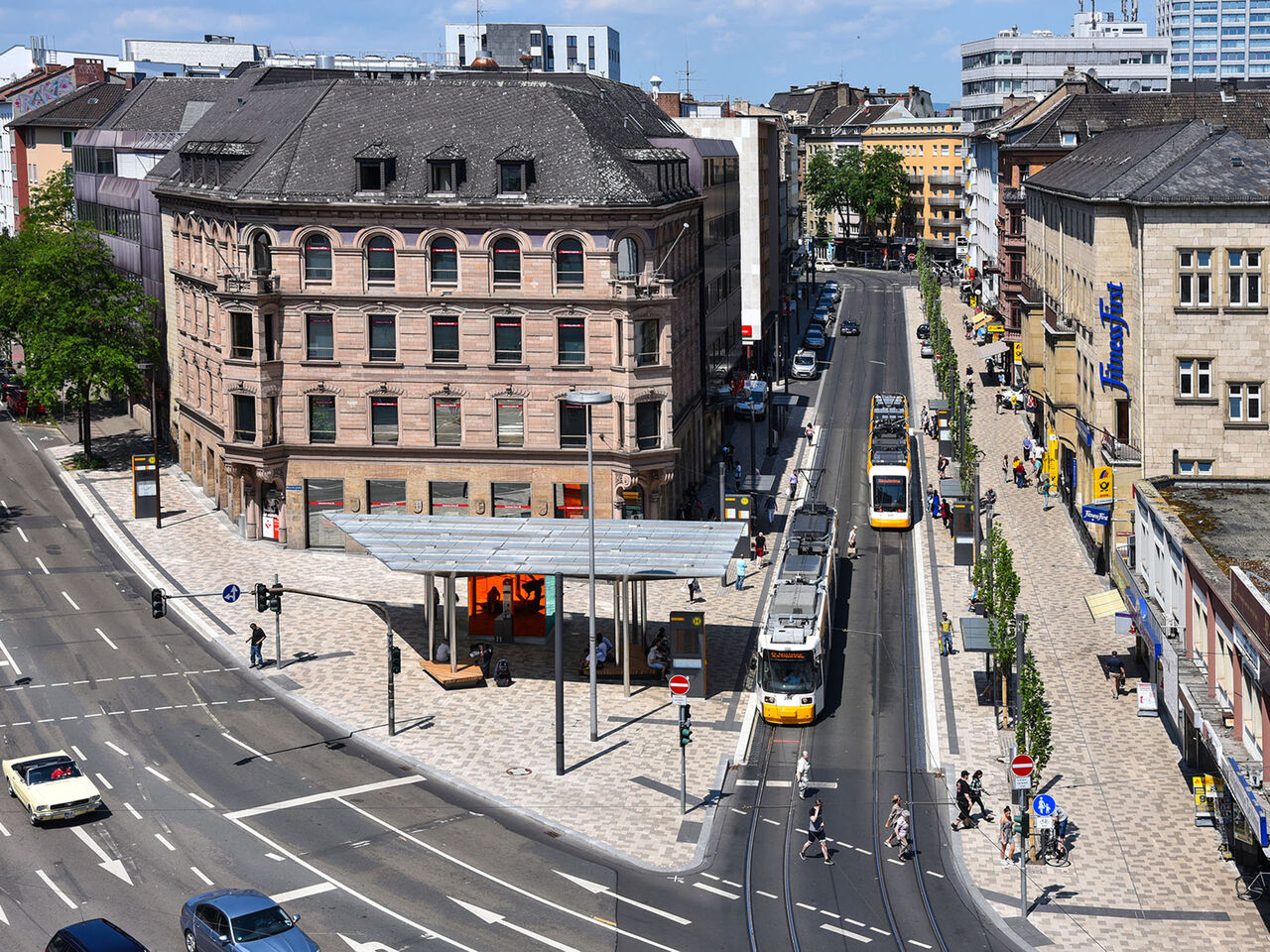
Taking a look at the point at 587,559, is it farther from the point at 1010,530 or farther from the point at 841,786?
the point at 1010,530

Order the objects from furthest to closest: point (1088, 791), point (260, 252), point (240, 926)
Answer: point (260, 252) < point (1088, 791) < point (240, 926)

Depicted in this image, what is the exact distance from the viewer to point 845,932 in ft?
145

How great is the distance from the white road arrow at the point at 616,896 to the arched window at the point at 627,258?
39871mm

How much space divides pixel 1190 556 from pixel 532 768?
2205 cm

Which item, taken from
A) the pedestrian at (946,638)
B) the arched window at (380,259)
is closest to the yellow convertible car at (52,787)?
the pedestrian at (946,638)

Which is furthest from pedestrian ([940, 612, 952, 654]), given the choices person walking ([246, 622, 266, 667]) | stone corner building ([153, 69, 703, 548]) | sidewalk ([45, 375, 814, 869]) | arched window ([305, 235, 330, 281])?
arched window ([305, 235, 330, 281])

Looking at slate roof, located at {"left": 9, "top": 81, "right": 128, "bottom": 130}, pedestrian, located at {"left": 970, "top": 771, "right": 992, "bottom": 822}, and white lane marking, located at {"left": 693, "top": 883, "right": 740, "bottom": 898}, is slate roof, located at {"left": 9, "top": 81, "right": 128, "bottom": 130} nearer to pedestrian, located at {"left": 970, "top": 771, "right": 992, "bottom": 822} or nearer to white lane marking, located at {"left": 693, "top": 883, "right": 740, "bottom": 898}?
pedestrian, located at {"left": 970, "top": 771, "right": 992, "bottom": 822}

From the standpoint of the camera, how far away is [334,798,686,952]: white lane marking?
43.7 metres

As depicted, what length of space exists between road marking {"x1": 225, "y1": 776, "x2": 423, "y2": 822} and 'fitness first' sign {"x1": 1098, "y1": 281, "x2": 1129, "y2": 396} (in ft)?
129

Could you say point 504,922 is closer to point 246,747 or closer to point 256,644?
point 246,747

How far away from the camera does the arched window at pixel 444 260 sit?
82.1 m

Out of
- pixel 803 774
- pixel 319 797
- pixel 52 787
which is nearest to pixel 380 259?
pixel 319 797

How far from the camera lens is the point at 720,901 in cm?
4631

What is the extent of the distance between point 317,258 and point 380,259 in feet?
10.7
